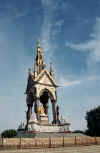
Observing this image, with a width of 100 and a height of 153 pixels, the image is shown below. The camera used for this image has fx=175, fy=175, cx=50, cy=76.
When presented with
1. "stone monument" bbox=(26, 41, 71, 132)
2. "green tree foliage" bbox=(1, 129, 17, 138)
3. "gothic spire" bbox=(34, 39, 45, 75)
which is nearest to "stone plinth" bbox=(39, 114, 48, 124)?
"stone monument" bbox=(26, 41, 71, 132)

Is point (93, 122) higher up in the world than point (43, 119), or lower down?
lower down

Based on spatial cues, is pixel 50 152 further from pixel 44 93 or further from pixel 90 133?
pixel 90 133

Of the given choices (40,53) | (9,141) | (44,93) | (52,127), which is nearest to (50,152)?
(9,141)

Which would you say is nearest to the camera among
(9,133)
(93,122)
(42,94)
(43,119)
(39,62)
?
(43,119)

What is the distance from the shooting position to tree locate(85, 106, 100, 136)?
38312mm

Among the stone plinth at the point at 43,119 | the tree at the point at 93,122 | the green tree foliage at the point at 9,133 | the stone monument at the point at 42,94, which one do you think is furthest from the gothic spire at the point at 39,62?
the tree at the point at 93,122

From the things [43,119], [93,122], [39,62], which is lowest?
[93,122]

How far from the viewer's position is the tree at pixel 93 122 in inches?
1508

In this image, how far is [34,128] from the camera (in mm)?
A: 23562

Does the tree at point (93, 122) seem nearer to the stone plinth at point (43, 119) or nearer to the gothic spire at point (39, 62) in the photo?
the stone plinth at point (43, 119)

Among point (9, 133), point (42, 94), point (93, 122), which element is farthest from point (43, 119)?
point (93, 122)

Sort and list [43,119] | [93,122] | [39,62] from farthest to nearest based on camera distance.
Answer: [93,122] → [39,62] → [43,119]

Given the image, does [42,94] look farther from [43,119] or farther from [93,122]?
[93,122]

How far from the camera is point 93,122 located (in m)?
39.3
